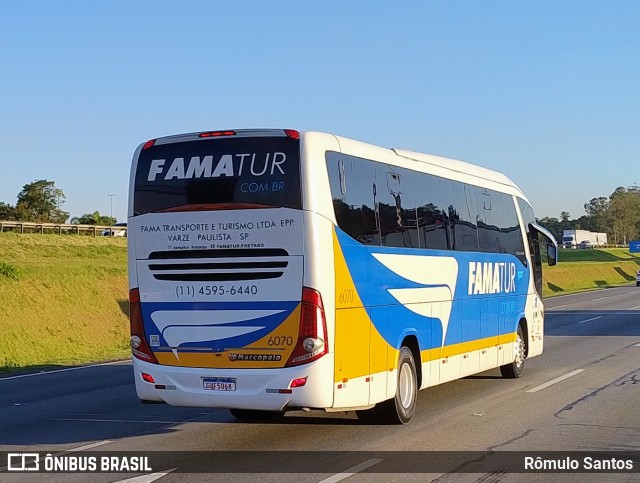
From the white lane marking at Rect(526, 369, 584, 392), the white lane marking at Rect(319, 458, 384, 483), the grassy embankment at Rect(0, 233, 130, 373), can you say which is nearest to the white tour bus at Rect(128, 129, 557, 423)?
the white lane marking at Rect(319, 458, 384, 483)

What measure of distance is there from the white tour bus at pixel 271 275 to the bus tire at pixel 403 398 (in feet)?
0.06

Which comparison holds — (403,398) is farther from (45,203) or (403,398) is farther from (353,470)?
(45,203)

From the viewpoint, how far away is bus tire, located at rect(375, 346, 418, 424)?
38.0ft

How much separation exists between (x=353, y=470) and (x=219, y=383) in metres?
2.04

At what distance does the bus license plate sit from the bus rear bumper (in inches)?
0.4

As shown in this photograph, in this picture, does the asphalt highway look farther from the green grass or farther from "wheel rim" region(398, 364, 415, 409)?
the green grass

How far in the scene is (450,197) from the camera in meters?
14.2

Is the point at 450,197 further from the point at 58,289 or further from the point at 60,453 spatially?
the point at 58,289

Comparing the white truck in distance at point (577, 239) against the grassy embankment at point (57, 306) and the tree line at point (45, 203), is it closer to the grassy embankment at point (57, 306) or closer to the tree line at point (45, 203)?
the tree line at point (45, 203)

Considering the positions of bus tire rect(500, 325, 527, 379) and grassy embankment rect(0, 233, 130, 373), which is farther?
grassy embankment rect(0, 233, 130, 373)

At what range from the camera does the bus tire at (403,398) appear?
11.6m

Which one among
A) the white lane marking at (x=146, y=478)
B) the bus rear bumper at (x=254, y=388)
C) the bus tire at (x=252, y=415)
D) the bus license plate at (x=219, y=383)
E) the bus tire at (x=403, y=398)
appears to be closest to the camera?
the white lane marking at (x=146, y=478)

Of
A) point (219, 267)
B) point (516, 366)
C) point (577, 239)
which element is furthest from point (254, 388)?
point (577, 239)

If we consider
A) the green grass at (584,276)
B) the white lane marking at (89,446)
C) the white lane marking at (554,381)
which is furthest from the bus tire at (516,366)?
the green grass at (584,276)
